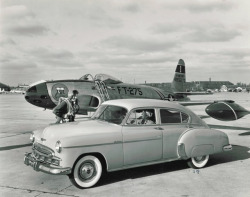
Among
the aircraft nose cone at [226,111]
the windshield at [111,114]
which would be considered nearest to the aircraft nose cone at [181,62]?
the aircraft nose cone at [226,111]

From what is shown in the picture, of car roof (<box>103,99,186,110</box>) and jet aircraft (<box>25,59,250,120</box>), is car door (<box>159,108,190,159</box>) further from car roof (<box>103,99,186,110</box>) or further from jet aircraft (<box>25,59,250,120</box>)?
jet aircraft (<box>25,59,250,120</box>)

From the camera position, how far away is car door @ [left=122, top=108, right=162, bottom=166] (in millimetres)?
5062

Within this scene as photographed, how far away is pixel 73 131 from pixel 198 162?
A: 9.24ft

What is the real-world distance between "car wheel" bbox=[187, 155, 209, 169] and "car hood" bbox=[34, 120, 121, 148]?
6.01 ft

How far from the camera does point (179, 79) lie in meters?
21.3

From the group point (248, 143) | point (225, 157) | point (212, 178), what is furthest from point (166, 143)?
point (248, 143)

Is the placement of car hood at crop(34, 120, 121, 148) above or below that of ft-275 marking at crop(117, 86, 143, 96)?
below

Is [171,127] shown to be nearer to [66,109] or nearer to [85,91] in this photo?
[66,109]

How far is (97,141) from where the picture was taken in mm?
4738

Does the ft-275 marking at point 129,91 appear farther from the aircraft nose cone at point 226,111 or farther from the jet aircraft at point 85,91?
the aircraft nose cone at point 226,111

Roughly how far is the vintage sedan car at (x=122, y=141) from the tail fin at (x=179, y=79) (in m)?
15.1

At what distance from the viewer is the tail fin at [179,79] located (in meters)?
21.0

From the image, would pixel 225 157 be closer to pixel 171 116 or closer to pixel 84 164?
pixel 171 116

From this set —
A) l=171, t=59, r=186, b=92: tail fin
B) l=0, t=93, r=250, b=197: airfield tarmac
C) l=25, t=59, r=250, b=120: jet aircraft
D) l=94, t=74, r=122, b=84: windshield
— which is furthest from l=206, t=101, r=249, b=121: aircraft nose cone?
l=171, t=59, r=186, b=92: tail fin
